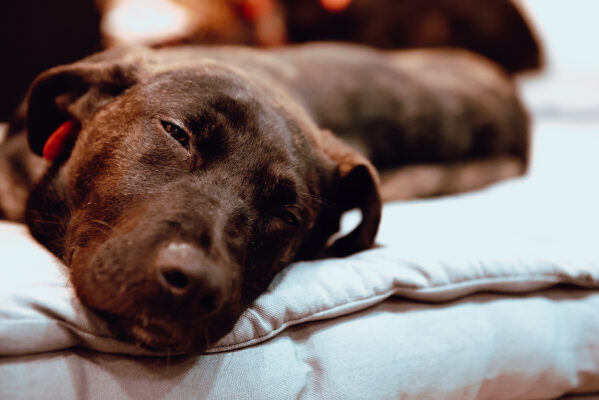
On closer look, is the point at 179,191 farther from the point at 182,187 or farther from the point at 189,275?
the point at 189,275

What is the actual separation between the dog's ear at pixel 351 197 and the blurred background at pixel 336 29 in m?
2.08

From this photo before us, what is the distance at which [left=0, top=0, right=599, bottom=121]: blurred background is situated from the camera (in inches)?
119

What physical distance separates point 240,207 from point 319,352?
1.43 feet

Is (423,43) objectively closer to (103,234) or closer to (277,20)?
(277,20)

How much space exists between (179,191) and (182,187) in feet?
0.06

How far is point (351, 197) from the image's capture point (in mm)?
1921

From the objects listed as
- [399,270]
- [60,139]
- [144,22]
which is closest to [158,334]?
[399,270]

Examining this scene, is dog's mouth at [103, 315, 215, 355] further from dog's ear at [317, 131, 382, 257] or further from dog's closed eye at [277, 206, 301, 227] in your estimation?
dog's ear at [317, 131, 382, 257]

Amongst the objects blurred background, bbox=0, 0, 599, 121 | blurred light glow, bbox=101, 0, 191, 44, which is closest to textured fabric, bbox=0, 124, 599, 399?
blurred background, bbox=0, 0, 599, 121

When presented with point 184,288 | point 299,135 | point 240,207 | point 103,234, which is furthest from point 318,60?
point 184,288

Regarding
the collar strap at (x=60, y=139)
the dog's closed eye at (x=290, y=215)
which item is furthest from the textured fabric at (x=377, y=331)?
the collar strap at (x=60, y=139)

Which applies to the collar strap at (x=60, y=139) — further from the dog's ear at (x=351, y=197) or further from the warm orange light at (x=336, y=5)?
the warm orange light at (x=336, y=5)

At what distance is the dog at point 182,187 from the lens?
1146 mm

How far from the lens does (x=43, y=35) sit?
3.06 metres
